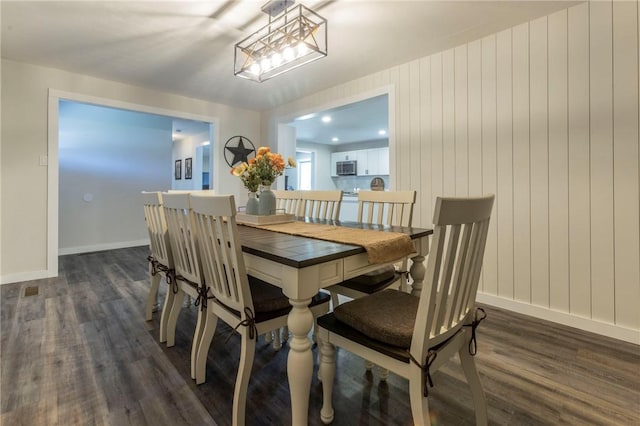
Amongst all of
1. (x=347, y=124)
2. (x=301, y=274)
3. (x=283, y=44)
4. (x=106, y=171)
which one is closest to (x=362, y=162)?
(x=347, y=124)

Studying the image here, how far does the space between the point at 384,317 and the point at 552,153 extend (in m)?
2.02

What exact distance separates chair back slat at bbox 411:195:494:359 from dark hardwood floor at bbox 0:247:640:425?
1.91 ft

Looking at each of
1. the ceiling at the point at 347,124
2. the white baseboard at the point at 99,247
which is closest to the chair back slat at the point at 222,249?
the ceiling at the point at 347,124

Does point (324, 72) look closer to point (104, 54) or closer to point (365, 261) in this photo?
point (104, 54)

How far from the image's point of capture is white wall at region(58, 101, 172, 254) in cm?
472

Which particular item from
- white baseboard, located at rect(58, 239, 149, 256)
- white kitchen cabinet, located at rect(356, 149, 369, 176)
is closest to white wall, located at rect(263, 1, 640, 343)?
white kitchen cabinet, located at rect(356, 149, 369, 176)

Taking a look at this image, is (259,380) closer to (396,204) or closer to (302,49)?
(396,204)

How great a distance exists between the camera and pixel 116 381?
1584mm

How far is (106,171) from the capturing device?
5070mm

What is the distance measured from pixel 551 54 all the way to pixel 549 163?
79 centimetres

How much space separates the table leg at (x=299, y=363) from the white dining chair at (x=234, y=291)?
0.72ft

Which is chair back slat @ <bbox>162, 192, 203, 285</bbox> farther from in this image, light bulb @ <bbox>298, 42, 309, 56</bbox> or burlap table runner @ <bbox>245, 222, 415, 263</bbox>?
light bulb @ <bbox>298, 42, 309, 56</bbox>

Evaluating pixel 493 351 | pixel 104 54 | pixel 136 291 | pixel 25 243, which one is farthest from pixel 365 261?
pixel 25 243

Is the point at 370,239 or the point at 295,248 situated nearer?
the point at 295,248
